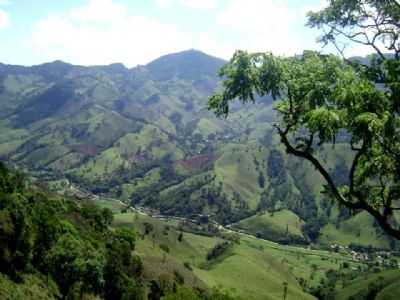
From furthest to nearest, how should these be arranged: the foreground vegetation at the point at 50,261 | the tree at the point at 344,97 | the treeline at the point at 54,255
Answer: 1. the treeline at the point at 54,255
2. the foreground vegetation at the point at 50,261
3. the tree at the point at 344,97

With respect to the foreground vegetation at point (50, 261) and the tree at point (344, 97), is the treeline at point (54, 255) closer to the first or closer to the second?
the foreground vegetation at point (50, 261)

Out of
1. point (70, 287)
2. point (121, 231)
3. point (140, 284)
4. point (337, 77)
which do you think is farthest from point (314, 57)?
point (121, 231)

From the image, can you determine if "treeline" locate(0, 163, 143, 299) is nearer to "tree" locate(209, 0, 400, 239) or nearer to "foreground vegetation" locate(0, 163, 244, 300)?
"foreground vegetation" locate(0, 163, 244, 300)

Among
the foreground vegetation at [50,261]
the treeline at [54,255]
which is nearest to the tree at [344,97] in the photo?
the foreground vegetation at [50,261]

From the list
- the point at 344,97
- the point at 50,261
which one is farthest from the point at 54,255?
the point at 344,97

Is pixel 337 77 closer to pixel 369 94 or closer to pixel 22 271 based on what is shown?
pixel 369 94

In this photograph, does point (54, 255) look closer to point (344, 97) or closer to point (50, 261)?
point (50, 261)

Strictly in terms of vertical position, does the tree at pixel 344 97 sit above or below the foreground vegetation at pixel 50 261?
above

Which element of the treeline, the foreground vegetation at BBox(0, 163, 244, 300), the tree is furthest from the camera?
the treeline

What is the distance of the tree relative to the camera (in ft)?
50.0

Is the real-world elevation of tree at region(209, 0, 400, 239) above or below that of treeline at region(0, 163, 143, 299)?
above

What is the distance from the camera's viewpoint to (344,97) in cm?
1474

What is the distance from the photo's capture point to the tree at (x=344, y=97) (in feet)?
50.0

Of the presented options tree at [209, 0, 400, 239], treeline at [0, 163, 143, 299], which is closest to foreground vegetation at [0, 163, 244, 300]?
treeline at [0, 163, 143, 299]
